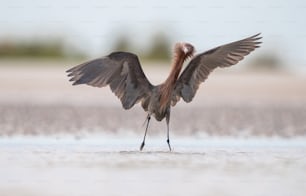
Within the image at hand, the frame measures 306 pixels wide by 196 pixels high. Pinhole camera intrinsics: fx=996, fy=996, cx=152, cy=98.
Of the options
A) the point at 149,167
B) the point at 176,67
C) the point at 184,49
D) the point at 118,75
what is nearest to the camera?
the point at 149,167

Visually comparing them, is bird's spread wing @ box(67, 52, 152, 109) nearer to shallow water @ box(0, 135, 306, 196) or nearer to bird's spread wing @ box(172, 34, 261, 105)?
bird's spread wing @ box(172, 34, 261, 105)

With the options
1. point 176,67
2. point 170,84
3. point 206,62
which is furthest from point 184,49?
point 206,62

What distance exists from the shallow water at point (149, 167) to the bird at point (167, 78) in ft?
1.80

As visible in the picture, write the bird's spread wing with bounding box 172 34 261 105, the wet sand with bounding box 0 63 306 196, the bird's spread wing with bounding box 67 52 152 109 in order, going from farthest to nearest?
the bird's spread wing with bounding box 172 34 261 105
the bird's spread wing with bounding box 67 52 152 109
the wet sand with bounding box 0 63 306 196

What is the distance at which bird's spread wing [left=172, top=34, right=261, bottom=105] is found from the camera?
39.1 feet

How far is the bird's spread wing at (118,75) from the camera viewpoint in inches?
452

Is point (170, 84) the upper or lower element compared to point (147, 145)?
upper

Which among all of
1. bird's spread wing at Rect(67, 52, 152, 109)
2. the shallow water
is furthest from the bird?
the shallow water

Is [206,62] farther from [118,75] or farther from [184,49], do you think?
[118,75]

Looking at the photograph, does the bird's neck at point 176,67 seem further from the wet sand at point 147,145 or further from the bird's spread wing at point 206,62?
the wet sand at point 147,145

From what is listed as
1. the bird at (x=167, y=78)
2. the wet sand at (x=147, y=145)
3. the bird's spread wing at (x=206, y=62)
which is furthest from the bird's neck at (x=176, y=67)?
the wet sand at (x=147, y=145)

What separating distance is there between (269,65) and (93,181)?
22256mm

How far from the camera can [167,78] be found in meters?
11.8

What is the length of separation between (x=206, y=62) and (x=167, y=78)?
59 cm
